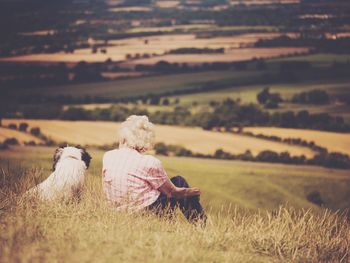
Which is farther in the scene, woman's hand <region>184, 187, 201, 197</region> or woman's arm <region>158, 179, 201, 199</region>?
woman's hand <region>184, 187, 201, 197</region>

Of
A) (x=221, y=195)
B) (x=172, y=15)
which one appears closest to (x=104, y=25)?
(x=172, y=15)

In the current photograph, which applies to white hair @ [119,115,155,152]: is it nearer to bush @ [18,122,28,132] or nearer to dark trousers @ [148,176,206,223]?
dark trousers @ [148,176,206,223]

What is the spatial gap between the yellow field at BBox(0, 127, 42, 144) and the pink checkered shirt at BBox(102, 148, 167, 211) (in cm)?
6653

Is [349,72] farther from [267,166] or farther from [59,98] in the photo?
[59,98]

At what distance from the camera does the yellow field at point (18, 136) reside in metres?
73.1

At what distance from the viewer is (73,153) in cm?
753

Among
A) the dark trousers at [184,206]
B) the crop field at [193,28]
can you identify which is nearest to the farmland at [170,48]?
the crop field at [193,28]

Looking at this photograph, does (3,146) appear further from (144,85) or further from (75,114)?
(144,85)

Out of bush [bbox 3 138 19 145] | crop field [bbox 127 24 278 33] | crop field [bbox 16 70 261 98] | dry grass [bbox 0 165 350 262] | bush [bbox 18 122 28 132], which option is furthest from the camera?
crop field [bbox 127 24 278 33]

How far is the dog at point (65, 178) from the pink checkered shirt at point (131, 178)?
0.31 m

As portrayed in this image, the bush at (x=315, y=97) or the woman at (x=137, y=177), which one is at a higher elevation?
the woman at (x=137, y=177)

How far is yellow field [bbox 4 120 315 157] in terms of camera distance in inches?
2908

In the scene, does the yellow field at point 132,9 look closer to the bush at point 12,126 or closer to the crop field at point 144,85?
the crop field at point 144,85

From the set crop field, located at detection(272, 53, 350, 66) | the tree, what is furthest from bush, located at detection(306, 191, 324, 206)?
the tree
